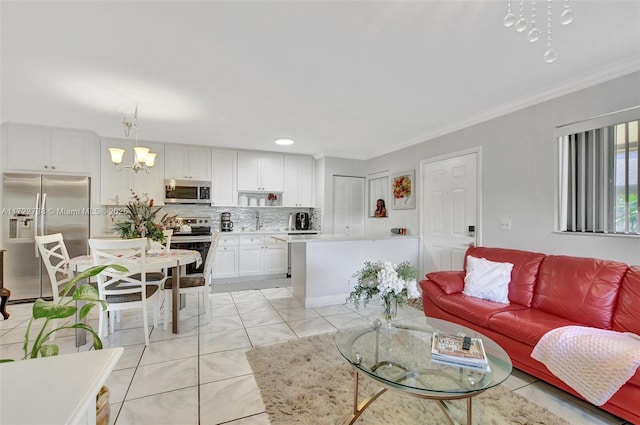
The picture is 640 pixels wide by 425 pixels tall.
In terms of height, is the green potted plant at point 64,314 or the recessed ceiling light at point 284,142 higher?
the recessed ceiling light at point 284,142

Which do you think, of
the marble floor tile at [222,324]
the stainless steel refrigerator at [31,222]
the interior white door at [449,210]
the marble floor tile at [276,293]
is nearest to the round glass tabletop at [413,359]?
the marble floor tile at [222,324]

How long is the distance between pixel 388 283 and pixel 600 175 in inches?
90.4

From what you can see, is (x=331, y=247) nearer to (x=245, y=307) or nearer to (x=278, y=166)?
(x=245, y=307)

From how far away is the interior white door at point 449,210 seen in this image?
12.3ft

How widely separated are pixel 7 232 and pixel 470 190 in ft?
20.0

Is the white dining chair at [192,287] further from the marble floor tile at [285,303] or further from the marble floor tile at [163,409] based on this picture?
the marble floor tile at [163,409]

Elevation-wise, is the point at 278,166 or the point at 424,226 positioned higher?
the point at 278,166

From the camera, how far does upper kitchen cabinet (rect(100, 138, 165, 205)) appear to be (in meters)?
4.67

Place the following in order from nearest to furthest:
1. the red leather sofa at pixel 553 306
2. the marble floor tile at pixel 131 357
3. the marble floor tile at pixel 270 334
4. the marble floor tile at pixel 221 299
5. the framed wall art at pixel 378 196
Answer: the red leather sofa at pixel 553 306 < the marble floor tile at pixel 131 357 < the marble floor tile at pixel 270 334 < the marble floor tile at pixel 221 299 < the framed wall art at pixel 378 196

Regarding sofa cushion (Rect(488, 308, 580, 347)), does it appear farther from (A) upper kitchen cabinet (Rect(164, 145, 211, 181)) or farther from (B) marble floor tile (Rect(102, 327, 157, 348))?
(A) upper kitchen cabinet (Rect(164, 145, 211, 181))

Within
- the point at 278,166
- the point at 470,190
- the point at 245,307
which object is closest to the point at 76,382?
the point at 245,307

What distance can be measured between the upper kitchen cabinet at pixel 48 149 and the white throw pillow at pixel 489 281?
17.3 feet

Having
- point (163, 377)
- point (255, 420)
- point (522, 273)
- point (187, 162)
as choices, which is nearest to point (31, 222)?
point (187, 162)

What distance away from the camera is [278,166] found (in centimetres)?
579
